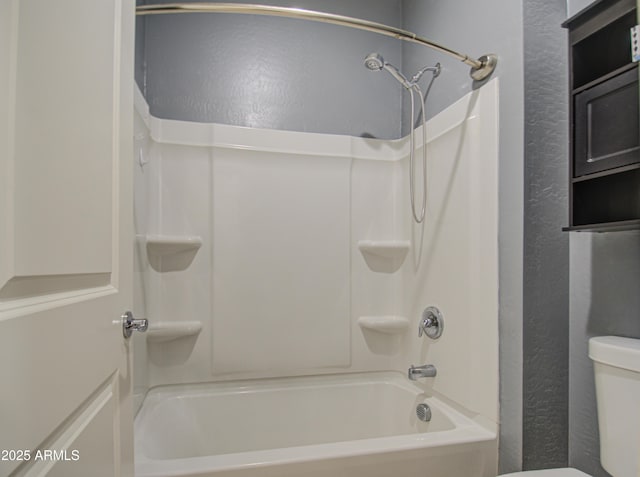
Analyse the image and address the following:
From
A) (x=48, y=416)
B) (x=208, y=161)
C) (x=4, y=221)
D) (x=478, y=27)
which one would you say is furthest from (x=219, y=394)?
(x=478, y=27)

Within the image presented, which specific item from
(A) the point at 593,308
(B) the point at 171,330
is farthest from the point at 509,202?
(B) the point at 171,330

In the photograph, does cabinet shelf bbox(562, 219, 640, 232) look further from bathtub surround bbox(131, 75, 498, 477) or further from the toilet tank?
bathtub surround bbox(131, 75, 498, 477)

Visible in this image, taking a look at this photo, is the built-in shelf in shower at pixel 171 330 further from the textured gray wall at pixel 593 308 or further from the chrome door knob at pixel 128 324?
the textured gray wall at pixel 593 308

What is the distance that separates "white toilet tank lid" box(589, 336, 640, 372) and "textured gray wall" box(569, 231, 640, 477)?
3.2 inches

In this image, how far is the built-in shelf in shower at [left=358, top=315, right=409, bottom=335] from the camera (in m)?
1.85

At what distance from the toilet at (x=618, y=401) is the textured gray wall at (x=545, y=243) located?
19 centimetres

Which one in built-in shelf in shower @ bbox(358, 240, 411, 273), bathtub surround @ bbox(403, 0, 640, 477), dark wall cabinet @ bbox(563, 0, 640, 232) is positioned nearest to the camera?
dark wall cabinet @ bbox(563, 0, 640, 232)

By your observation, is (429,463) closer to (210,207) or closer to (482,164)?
(482,164)

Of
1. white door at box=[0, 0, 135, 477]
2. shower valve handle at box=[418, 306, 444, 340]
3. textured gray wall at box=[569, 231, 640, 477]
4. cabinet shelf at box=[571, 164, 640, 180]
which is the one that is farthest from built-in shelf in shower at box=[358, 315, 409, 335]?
white door at box=[0, 0, 135, 477]

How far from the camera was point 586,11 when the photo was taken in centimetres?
98

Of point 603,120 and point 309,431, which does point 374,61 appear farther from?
point 309,431

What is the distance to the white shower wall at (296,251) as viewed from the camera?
149 centimetres

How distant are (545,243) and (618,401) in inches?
18.7

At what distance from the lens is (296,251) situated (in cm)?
183
